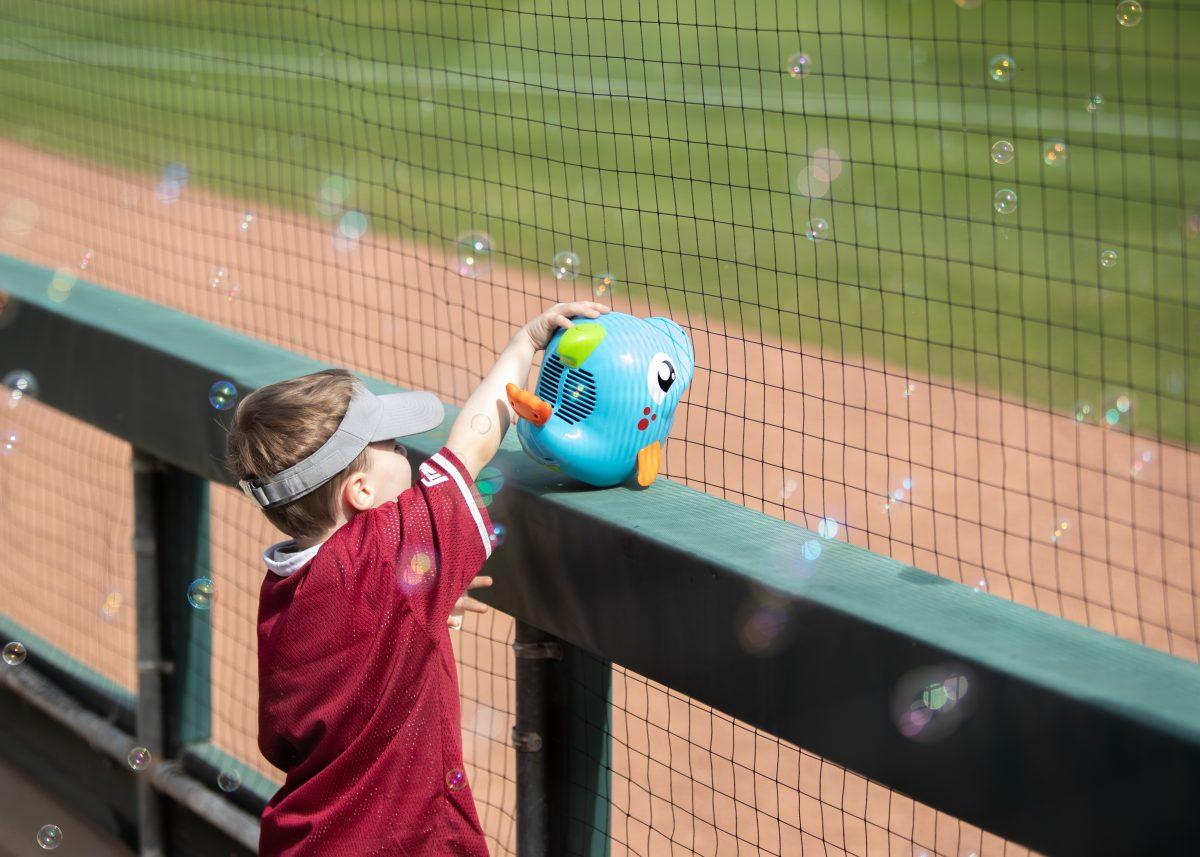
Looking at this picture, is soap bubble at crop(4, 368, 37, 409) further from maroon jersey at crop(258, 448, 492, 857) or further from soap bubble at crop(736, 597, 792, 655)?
soap bubble at crop(736, 597, 792, 655)

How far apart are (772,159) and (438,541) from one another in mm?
12684

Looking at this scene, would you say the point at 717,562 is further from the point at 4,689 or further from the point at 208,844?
the point at 4,689

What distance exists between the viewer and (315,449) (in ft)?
7.32

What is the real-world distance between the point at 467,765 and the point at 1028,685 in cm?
257

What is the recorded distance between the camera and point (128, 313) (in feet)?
11.8

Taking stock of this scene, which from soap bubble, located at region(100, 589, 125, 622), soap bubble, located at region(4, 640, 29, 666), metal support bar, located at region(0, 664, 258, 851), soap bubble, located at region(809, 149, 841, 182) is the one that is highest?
soap bubble, located at region(809, 149, 841, 182)

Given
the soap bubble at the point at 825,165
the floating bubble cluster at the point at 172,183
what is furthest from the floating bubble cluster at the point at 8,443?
the soap bubble at the point at 825,165

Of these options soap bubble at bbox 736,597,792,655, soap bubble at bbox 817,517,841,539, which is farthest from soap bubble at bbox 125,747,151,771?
soap bubble at bbox 817,517,841,539

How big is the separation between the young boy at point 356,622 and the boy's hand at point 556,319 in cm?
21

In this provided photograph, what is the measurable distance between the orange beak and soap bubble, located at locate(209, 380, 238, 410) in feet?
3.28

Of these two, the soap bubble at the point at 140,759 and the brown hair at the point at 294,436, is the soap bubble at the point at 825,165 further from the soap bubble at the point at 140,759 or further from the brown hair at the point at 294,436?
the brown hair at the point at 294,436

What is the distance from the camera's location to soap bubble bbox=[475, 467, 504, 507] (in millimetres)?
2500

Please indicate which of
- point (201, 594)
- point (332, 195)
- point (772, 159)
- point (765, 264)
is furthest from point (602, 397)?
point (772, 159)

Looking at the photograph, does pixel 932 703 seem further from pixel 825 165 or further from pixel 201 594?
pixel 825 165
